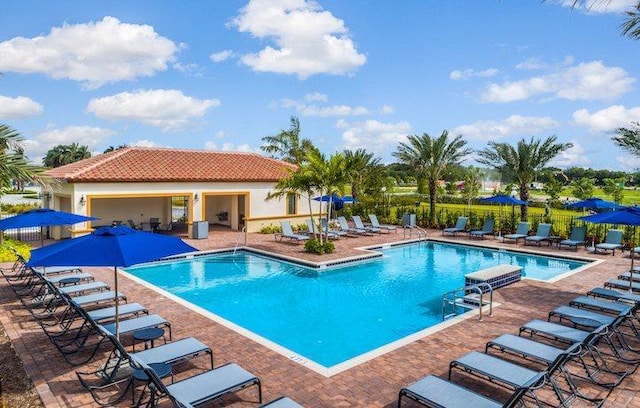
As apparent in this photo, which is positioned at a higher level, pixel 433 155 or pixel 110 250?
pixel 433 155

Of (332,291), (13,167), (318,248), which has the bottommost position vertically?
(332,291)

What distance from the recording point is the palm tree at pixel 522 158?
27820 millimetres

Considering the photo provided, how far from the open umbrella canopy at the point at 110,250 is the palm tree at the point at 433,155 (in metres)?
25.7

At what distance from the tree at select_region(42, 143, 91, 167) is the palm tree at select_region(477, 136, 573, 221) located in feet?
252

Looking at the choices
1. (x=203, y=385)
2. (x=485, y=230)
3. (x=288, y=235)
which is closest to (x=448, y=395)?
(x=203, y=385)

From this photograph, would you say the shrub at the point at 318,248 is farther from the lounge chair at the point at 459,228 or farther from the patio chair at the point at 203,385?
the patio chair at the point at 203,385

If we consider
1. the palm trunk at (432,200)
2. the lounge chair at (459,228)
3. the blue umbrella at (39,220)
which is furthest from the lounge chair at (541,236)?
the blue umbrella at (39,220)

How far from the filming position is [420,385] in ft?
21.6

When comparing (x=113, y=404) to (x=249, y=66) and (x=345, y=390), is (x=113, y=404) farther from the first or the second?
(x=249, y=66)

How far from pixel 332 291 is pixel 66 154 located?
85.5 meters

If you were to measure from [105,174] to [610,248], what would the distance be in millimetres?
25288

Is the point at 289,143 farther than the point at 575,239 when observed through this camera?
Yes

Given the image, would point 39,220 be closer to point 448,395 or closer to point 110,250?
point 110,250

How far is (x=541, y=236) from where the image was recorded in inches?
938
